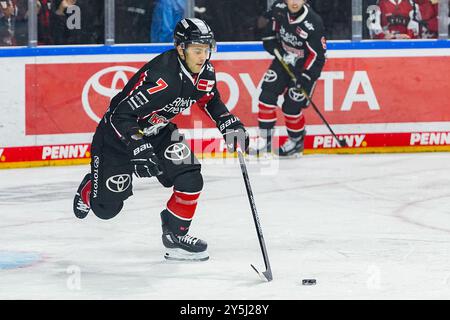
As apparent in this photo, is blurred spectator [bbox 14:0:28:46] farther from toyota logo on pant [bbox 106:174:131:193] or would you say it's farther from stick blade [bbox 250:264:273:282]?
stick blade [bbox 250:264:273:282]

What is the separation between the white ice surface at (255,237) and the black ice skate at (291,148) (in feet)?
0.75

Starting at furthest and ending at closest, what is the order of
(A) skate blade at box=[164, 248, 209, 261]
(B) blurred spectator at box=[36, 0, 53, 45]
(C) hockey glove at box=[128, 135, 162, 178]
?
(B) blurred spectator at box=[36, 0, 53, 45] → (A) skate blade at box=[164, 248, 209, 261] → (C) hockey glove at box=[128, 135, 162, 178]

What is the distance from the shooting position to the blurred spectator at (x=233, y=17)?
13.8 metres

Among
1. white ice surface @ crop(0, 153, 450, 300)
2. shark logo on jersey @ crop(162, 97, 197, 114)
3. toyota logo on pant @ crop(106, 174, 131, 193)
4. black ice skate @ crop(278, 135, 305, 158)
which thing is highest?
shark logo on jersey @ crop(162, 97, 197, 114)

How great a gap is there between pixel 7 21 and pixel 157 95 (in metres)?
5.10

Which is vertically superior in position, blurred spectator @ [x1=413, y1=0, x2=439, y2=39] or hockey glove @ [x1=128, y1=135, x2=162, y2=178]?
blurred spectator @ [x1=413, y1=0, x2=439, y2=39]

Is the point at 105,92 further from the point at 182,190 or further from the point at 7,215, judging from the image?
the point at 182,190

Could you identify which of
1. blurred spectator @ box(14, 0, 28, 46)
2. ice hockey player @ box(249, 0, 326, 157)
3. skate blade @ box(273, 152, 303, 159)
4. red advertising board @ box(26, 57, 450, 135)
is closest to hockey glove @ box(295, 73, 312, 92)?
ice hockey player @ box(249, 0, 326, 157)

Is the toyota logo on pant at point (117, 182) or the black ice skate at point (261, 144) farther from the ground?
the toyota logo on pant at point (117, 182)

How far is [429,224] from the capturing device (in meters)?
10.1

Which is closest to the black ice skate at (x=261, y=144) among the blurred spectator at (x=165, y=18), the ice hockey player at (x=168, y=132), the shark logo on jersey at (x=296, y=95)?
the shark logo on jersey at (x=296, y=95)

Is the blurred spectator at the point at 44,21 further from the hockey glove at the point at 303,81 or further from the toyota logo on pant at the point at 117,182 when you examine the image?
the toyota logo on pant at the point at 117,182

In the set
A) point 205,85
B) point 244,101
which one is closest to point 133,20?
point 244,101

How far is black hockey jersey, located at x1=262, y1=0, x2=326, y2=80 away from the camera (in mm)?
13883
